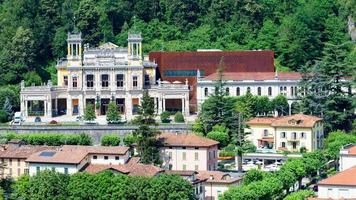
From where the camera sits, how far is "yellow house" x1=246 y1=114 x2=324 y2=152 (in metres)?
78.2

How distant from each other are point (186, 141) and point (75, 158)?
7873mm

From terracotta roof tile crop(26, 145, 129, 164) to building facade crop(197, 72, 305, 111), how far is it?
1666cm

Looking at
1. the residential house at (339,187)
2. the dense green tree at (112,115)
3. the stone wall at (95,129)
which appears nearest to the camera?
the residential house at (339,187)

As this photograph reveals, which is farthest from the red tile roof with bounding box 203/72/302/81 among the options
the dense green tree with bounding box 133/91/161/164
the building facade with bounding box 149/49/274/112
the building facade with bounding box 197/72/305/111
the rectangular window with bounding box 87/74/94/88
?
the dense green tree with bounding box 133/91/161/164

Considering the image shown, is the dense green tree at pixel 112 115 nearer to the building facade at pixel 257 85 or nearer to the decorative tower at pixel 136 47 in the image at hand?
the decorative tower at pixel 136 47

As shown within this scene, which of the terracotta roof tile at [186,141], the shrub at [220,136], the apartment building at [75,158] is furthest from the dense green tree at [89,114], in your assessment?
the apartment building at [75,158]

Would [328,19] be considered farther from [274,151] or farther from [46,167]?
[46,167]

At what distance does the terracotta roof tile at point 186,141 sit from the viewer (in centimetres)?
7381

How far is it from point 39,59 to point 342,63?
2894 centimetres

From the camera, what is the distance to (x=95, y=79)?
90.1 m

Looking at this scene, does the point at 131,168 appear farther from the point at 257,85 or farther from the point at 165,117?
the point at 257,85

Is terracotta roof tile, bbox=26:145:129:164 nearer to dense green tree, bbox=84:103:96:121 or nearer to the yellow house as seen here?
the yellow house

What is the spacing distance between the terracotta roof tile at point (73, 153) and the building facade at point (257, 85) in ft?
54.7

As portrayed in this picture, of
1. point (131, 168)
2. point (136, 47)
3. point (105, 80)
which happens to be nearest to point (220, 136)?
point (131, 168)
